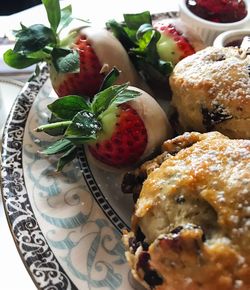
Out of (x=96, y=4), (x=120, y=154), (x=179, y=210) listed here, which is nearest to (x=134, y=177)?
(x=120, y=154)

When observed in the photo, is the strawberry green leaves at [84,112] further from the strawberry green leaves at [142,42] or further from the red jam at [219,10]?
the red jam at [219,10]

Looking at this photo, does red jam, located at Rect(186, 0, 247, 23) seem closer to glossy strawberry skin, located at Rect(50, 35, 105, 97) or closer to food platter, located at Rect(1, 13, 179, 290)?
glossy strawberry skin, located at Rect(50, 35, 105, 97)

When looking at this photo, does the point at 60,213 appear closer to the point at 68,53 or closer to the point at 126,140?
the point at 126,140

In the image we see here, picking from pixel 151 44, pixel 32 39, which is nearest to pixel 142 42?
pixel 151 44

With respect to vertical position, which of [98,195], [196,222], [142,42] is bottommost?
[98,195]

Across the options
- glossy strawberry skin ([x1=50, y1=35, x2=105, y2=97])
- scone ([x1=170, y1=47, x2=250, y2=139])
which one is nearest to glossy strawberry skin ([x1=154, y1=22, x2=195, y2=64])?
scone ([x1=170, y1=47, x2=250, y2=139])

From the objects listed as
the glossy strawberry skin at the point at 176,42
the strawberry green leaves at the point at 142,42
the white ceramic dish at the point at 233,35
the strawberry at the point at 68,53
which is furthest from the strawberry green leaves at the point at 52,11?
the white ceramic dish at the point at 233,35
